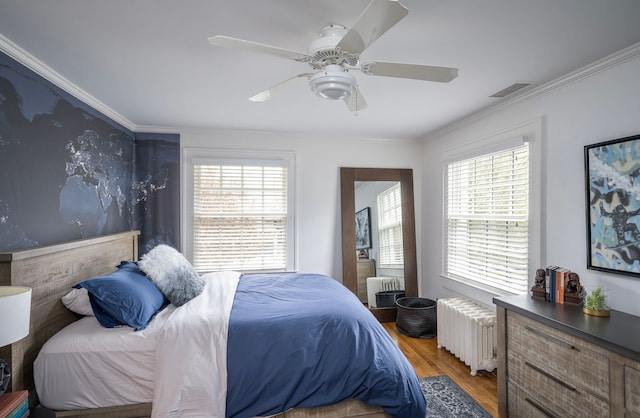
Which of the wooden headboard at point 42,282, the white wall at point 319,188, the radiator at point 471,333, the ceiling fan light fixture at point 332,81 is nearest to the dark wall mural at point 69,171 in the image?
the wooden headboard at point 42,282

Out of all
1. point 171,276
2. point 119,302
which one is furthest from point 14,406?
point 171,276

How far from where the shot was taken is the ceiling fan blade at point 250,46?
4.50 feet

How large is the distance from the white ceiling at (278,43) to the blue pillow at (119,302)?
4.78 ft

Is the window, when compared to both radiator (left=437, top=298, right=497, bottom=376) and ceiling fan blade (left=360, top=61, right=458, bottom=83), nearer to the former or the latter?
radiator (left=437, top=298, right=497, bottom=376)

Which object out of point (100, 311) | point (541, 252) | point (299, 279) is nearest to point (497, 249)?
point (541, 252)

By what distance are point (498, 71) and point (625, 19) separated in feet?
2.35

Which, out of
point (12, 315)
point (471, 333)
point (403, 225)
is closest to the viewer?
point (12, 315)

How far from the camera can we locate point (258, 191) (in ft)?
13.6

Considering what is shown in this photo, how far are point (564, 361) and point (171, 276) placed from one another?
8.59 ft

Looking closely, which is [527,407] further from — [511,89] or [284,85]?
[284,85]

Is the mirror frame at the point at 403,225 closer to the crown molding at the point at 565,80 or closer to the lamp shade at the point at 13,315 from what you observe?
the crown molding at the point at 565,80

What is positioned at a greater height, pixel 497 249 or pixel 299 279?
pixel 497 249

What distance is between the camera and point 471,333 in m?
2.96

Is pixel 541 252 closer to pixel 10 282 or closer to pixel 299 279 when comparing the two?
pixel 299 279
